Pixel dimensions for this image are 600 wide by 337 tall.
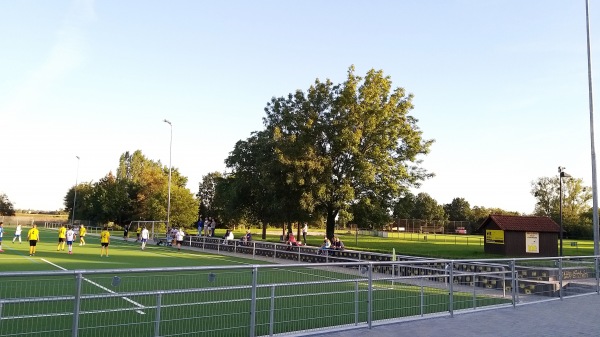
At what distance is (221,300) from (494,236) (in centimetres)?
3126

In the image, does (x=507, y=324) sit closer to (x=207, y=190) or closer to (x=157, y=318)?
(x=157, y=318)

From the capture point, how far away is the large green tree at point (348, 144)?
111 ft

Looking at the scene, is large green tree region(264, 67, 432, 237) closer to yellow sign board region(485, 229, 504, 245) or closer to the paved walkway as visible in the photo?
yellow sign board region(485, 229, 504, 245)

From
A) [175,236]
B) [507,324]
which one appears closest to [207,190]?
[175,236]

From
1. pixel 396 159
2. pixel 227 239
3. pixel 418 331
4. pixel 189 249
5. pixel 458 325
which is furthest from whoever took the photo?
pixel 396 159

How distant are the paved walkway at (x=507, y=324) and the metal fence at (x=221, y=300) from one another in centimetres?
31

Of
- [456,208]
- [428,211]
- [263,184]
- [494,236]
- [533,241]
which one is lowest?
[533,241]

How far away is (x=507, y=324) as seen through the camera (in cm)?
919

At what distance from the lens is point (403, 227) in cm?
8012

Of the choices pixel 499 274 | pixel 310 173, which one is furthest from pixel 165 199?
pixel 499 274

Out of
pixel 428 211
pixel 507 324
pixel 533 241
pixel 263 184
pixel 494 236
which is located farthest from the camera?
pixel 428 211

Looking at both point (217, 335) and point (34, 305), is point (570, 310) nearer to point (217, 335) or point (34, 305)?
point (217, 335)

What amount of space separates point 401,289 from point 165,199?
209 feet

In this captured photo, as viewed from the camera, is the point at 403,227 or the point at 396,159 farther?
the point at 403,227
